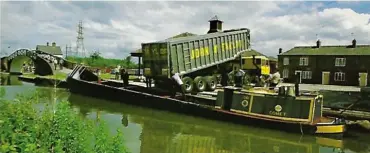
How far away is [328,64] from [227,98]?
91.3ft

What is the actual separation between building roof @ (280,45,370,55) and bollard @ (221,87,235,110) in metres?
27.5

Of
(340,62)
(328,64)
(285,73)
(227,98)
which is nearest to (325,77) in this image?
(328,64)

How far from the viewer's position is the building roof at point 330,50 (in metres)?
36.5

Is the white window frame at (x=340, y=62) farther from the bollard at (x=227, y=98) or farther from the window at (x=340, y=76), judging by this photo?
the bollard at (x=227, y=98)

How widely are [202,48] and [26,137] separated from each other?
16.2m

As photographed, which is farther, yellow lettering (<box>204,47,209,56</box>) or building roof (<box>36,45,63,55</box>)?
building roof (<box>36,45,63,55</box>)

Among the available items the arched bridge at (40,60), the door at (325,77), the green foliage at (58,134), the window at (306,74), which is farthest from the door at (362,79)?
the green foliage at (58,134)

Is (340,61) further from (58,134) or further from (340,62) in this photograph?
(58,134)

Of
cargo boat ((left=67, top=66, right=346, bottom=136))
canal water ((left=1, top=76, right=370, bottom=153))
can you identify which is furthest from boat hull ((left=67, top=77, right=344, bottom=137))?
canal water ((left=1, top=76, right=370, bottom=153))

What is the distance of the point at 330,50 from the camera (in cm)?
3853

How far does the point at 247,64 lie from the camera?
23.8 metres

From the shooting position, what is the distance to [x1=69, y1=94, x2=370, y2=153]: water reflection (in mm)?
9977

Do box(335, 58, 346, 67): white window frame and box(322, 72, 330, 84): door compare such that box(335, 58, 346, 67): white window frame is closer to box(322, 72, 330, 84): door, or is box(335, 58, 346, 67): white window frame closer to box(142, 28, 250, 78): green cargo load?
box(322, 72, 330, 84): door

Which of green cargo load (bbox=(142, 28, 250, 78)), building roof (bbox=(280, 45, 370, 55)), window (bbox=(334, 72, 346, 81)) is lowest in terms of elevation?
window (bbox=(334, 72, 346, 81))
